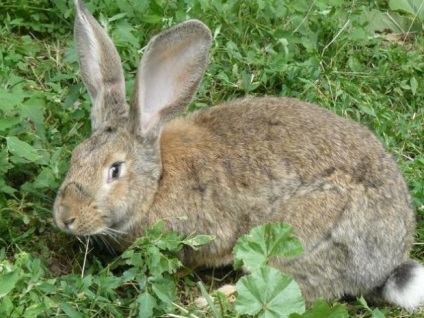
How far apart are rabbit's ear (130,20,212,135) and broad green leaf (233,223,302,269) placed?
1028 millimetres

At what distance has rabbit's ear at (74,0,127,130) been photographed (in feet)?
19.1

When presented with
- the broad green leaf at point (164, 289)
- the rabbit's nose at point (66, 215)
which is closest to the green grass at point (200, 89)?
the broad green leaf at point (164, 289)

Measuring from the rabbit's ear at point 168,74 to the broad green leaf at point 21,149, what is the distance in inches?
20.4

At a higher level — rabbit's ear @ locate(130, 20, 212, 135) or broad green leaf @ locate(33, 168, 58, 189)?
rabbit's ear @ locate(130, 20, 212, 135)

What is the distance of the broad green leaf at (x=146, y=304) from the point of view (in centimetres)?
518

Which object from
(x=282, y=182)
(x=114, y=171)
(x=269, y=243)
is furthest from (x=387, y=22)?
(x=269, y=243)

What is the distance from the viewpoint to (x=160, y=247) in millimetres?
5418

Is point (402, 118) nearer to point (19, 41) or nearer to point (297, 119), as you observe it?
point (297, 119)

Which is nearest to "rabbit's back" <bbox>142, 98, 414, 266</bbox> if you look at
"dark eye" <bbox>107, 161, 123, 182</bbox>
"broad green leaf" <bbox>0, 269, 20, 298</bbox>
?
"dark eye" <bbox>107, 161, 123, 182</bbox>

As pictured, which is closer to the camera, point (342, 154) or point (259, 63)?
point (342, 154)

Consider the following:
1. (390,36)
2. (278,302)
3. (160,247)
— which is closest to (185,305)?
(160,247)

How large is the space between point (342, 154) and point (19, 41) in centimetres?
221

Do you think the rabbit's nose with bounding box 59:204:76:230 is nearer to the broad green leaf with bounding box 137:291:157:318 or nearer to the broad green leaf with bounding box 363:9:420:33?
the broad green leaf with bounding box 137:291:157:318

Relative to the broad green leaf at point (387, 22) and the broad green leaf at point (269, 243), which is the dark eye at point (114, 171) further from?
the broad green leaf at point (387, 22)
